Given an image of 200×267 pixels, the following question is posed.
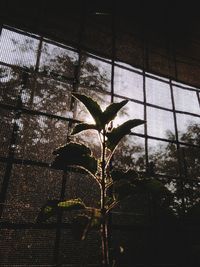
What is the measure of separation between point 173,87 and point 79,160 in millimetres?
2527

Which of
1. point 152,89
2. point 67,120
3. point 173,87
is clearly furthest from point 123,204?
point 173,87

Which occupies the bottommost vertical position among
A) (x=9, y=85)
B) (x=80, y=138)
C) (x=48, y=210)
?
(x=48, y=210)

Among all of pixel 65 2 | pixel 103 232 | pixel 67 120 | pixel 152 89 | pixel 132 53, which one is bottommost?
pixel 103 232

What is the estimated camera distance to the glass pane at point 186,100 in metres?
3.71

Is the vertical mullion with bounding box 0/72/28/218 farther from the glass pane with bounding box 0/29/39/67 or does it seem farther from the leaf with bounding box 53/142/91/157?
the leaf with bounding box 53/142/91/157

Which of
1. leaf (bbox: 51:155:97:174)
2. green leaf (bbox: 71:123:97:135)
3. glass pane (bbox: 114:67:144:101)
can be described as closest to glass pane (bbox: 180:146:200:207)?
glass pane (bbox: 114:67:144:101)

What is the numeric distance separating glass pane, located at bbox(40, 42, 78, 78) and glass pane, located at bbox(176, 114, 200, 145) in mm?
1593

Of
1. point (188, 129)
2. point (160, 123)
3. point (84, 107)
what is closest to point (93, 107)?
point (84, 107)

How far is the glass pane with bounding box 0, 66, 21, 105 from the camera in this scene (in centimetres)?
247

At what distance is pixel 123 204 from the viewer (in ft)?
8.79

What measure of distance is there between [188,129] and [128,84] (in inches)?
40.9

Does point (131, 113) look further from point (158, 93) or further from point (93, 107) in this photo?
point (93, 107)

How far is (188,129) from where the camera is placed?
3590 millimetres

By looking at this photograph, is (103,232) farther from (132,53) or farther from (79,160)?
(132,53)
